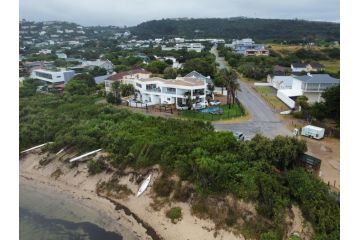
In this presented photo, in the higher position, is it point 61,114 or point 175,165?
point 61,114

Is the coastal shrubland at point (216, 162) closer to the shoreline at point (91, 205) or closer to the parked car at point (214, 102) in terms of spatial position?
the shoreline at point (91, 205)

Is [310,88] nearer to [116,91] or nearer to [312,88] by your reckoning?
[312,88]

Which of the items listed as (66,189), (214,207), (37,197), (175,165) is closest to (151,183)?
(175,165)

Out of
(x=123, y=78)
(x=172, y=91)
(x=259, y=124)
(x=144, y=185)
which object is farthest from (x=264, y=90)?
(x=144, y=185)

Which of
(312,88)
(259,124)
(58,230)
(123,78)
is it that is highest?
(123,78)

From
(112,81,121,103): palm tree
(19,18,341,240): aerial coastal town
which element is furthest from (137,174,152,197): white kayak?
(112,81,121,103): palm tree

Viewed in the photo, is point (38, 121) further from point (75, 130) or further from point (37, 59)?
point (37, 59)

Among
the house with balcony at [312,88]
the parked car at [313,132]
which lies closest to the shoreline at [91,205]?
the parked car at [313,132]

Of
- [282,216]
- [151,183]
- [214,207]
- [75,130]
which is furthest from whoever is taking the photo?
[75,130]
